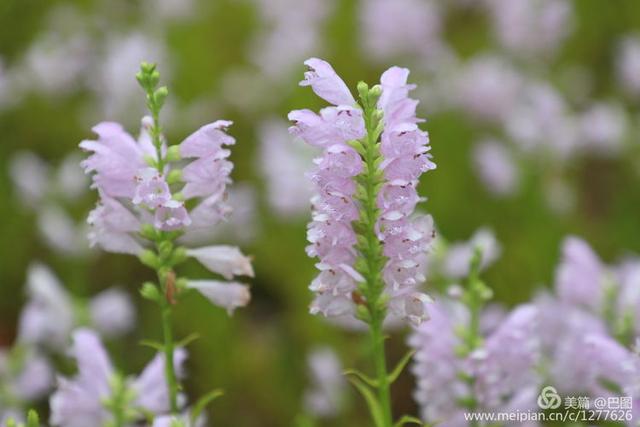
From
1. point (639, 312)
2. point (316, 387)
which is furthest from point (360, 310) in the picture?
point (316, 387)

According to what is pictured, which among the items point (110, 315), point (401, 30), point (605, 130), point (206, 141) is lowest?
point (110, 315)

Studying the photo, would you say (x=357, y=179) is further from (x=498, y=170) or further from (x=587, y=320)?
(x=498, y=170)

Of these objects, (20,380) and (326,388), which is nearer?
(20,380)

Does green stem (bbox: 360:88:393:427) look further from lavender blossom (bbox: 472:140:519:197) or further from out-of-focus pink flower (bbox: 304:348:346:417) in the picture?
lavender blossom (bbox: 472:140:519:197)

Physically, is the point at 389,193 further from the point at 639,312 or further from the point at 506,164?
the point at 506,164

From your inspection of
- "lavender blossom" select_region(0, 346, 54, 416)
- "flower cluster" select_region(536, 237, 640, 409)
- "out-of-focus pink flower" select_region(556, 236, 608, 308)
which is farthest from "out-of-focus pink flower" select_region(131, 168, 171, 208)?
"out-of-focus pink flower" select_region(556, 236, 608, 308)

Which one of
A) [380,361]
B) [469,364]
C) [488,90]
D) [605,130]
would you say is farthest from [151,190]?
[488,90]

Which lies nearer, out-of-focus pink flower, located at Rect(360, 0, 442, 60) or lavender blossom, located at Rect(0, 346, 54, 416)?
lavender blossom, located at Rect(0, 346, 54, 416)

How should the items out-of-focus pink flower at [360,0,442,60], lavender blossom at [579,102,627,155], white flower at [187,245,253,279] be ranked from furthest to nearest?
out-of-focus pink flower at [360,0,442,60] → lavender blossom at [579,102,627,155] → white flower at [187,245,253,279]
